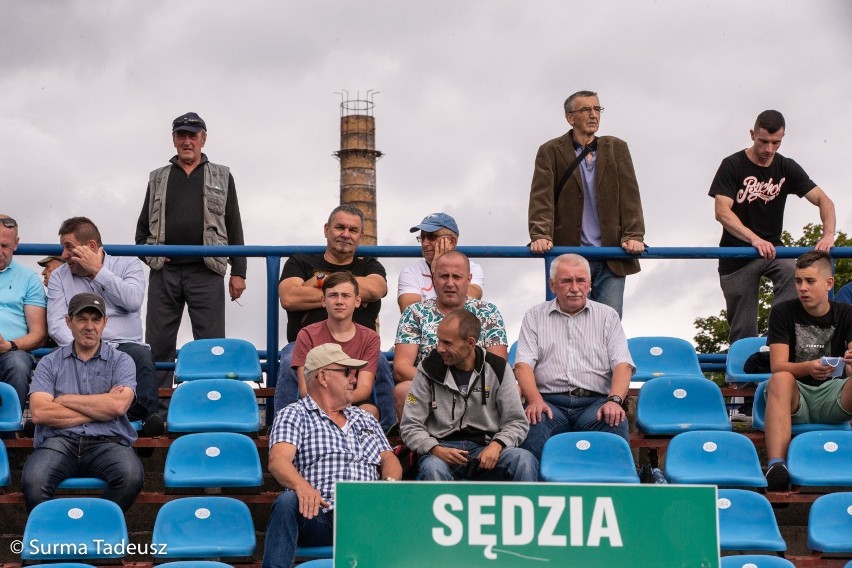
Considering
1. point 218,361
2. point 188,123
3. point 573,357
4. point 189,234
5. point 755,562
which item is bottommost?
point 755,562

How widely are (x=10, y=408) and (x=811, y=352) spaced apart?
4410 mm

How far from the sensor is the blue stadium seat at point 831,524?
5.94 m

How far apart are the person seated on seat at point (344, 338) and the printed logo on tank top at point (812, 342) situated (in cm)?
230

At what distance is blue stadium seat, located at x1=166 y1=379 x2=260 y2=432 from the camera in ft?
22.1

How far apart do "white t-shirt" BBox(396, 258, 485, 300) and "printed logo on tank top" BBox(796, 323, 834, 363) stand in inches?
73.1

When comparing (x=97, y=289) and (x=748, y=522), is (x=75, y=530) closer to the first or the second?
(x=97, y=289)

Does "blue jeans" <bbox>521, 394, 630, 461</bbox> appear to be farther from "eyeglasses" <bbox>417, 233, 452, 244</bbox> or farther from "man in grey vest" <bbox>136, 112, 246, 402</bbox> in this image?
"man in grey vest" <bbox>136, 112, 246, 402</bbox>

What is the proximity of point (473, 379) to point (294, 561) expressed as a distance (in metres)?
1.21

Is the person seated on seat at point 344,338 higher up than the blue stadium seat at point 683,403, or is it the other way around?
the person seated on seat at point 344,338

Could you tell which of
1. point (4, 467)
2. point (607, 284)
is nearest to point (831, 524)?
point (607, 284)

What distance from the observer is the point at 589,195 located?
783 centimetres

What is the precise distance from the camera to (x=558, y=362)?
21.7 ft

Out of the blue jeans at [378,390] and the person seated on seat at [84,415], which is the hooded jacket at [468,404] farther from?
the person seated on seat at [84,415]

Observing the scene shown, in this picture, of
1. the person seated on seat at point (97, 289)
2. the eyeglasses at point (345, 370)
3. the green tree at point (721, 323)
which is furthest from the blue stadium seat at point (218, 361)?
the green tree at point (721, 323)
